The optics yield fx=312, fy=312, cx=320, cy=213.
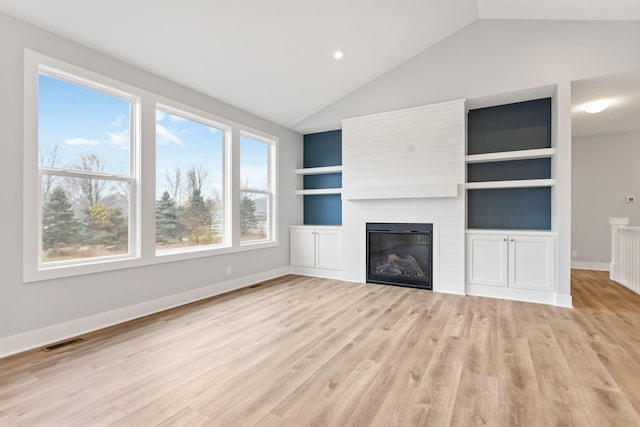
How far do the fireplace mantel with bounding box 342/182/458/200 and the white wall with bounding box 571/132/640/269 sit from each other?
391 centimetres

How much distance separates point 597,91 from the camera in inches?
162

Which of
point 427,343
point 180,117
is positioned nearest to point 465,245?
point 427,343

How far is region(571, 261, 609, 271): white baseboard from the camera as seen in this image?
20.0 ft

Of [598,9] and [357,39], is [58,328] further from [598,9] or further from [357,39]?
[598,9]

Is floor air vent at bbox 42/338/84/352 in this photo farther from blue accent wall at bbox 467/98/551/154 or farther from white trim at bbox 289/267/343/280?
blue accent wall at bbox 467/98/551/154

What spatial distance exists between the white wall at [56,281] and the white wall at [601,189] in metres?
7.04

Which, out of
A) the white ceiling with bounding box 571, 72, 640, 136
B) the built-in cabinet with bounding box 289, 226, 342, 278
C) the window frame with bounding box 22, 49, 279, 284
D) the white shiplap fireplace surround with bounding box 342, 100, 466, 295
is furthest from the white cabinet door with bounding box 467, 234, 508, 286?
the window frame with bounding box 22, 49, 279, 284

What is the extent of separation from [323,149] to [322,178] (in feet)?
1.86

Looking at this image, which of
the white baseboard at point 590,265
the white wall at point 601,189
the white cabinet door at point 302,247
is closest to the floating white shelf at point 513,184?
the white cabinet door at point 302,247

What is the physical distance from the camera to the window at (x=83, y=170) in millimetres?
2834

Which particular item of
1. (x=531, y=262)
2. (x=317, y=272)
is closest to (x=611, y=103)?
(x=531, y=262)

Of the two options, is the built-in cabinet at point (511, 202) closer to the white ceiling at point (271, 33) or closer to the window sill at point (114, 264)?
the white ceiling at point (271, 33)

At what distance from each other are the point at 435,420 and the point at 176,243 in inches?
136

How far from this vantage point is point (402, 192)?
15.5ft
